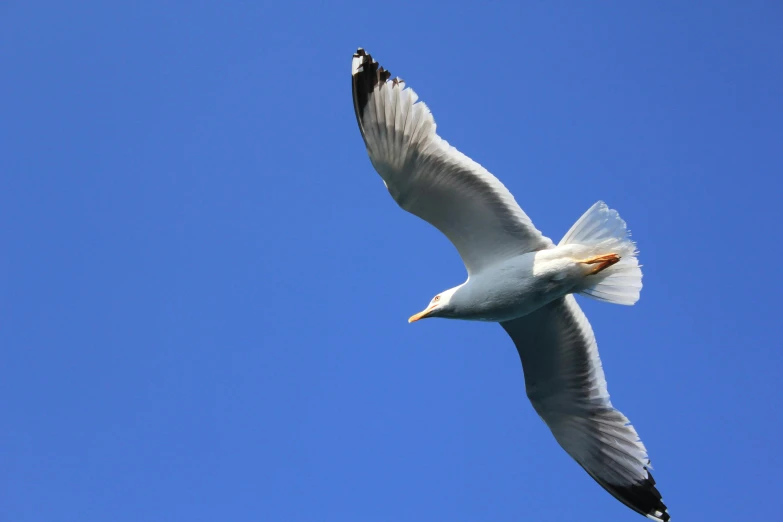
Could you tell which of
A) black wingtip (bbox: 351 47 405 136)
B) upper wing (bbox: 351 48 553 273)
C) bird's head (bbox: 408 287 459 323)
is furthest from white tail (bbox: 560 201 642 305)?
black wingtip (bbox: 351 47 405 136)

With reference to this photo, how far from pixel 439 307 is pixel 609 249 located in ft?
4.96

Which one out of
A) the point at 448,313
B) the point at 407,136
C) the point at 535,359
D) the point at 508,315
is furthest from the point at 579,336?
the point at 407,136

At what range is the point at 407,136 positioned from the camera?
5.84 meters

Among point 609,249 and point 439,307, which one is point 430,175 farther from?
point 609,249

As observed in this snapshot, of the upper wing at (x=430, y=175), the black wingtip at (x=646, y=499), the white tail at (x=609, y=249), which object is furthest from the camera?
the black wingtip at (x=646, y=499)

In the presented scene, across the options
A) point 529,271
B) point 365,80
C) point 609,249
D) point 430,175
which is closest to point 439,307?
point 529,271

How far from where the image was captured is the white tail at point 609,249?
6172 mm

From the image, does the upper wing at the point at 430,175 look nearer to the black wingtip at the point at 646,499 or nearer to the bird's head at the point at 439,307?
the bird's head at the point at 439,307

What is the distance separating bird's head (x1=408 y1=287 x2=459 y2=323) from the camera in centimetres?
652

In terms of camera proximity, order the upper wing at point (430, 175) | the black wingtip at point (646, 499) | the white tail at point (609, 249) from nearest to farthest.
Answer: the upper wing at point (430, 175)
the white tail at point (609, 249)
the black wingtip at point (646, 499)

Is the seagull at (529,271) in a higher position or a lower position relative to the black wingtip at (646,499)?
higher

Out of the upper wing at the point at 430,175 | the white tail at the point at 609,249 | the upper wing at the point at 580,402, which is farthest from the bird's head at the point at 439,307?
the white tail at the point at 609,249

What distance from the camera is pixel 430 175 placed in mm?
6012

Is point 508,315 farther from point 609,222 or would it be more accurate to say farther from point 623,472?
point 623,472
